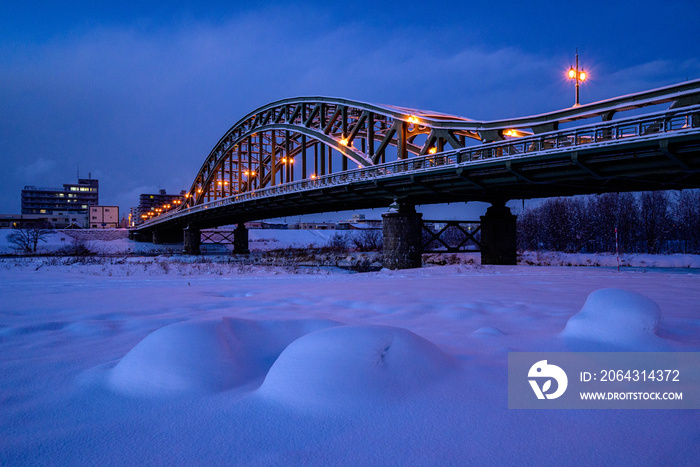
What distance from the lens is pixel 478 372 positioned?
3.18 metres

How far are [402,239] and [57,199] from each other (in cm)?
15930

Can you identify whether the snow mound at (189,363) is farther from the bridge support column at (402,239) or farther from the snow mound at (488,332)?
the bridge support column at (402,239)

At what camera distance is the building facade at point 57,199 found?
133 m

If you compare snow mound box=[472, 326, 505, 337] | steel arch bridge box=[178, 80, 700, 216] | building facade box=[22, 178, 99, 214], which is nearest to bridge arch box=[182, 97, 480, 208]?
steel arch bridge box=[178, 80, 700, 216]

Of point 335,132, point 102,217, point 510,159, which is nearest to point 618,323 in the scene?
point 510,159

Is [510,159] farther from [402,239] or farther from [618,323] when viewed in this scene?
[618,323]

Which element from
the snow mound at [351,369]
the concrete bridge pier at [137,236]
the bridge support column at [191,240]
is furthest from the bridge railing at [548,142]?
the concrete bridge pier at [137,236]

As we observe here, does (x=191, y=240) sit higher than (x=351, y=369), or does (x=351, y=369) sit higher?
(x=191, y=240)

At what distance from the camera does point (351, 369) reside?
273 cm

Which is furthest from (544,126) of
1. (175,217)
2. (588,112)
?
(175,217)

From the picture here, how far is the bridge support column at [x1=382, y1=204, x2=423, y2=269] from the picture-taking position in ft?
76.0

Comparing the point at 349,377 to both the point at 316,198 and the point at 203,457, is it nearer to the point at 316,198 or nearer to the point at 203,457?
the point at 203,457

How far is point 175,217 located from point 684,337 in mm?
59517

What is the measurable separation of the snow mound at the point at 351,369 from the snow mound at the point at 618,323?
1.94 meters
